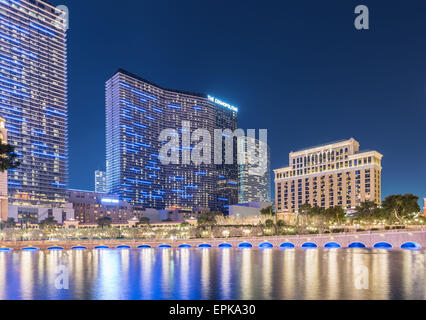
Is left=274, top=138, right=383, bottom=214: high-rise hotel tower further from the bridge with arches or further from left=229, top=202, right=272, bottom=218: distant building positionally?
the bridge with arches

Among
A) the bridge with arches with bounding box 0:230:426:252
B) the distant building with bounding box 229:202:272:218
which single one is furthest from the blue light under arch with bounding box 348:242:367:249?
the distant building with bounding box 229:202:272:218

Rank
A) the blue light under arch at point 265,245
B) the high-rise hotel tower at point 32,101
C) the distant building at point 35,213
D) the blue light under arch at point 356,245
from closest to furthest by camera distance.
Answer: the blue light under arch at point 356,245, the blue light under arch at point 265,245, the distant building at point 35,213, the high-rise hotel tower at point 32,101

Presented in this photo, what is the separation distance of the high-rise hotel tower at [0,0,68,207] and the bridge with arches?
90021 millimetres

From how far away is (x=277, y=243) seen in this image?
9500 cm

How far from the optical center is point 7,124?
17450 cm

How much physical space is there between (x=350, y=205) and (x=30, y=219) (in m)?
140

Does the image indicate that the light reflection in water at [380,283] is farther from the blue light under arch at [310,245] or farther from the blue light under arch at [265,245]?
the blue light under arch at [265,245]

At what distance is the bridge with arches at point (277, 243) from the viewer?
8344 cm

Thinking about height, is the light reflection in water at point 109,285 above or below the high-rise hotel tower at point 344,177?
below

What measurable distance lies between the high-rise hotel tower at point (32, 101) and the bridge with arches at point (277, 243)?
295ft

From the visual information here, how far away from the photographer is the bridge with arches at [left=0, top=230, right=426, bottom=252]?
274 feet

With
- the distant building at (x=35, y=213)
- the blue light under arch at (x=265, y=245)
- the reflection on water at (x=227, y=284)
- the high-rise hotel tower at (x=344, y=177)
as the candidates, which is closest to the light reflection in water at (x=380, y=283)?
the reflection on water at (x=227, y=284)

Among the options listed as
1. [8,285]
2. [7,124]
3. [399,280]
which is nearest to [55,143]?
[7,124]
